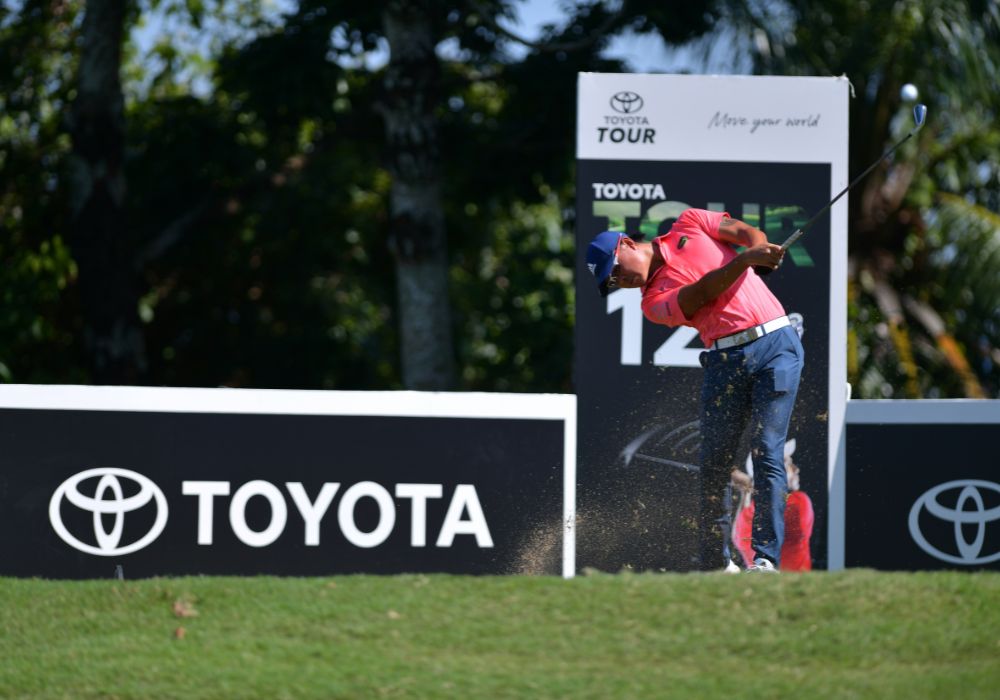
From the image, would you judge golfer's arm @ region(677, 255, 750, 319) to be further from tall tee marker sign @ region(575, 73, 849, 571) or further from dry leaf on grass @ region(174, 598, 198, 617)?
dry leaf on grass @ region(174, 598, 198, 617)

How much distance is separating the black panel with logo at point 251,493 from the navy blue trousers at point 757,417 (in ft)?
3.41

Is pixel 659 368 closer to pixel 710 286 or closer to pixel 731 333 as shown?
pixel 731 333

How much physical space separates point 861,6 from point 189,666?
37.2ft

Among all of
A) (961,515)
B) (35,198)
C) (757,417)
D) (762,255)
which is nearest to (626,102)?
(762,255)

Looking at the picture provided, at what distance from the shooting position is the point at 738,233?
5949 millimetres

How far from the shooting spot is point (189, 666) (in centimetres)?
461

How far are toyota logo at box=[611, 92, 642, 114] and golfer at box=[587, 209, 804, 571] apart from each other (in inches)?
35.3

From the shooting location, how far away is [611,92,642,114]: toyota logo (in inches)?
263

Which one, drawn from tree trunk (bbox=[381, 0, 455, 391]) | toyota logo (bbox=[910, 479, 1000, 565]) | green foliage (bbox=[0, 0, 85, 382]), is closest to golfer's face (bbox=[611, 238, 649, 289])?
toyota logo (bbox=[910, 479, 1000, 565])

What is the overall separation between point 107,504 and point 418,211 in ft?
20.8

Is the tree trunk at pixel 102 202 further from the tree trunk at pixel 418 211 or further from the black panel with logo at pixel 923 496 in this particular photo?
the black panel with logo at pixel 923 496

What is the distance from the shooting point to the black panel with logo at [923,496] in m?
6.62

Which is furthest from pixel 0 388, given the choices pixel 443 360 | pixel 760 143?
pixel 443 360

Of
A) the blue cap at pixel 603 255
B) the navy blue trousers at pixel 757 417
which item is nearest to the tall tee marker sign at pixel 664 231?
the navy blue trousers at pixel 757 417
